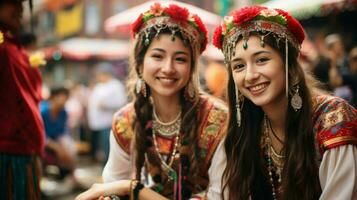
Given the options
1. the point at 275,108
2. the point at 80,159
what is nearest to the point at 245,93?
the point at 275,108

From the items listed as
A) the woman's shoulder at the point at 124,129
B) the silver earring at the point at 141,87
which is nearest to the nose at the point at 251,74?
the silver earring at the point at 141,87

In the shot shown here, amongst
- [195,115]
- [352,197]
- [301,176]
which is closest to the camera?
[352,197]

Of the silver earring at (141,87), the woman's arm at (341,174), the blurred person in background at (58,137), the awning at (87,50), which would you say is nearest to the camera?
the woman's arm at (341,174)

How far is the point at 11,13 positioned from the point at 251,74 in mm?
1725

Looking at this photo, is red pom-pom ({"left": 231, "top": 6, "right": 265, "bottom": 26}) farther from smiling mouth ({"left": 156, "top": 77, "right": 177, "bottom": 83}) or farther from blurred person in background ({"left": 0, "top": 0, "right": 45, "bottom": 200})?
blurred person in background ({"left": 0, "top": 0, "right": 45, "bottom": 200})

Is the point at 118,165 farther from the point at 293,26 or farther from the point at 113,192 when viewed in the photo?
the point at 293,26

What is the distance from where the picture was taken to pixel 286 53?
1909mm

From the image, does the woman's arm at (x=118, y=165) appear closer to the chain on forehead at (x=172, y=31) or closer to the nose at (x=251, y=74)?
the chain on forehead at (x=172, y=31)

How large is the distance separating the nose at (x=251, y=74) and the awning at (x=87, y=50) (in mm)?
17442

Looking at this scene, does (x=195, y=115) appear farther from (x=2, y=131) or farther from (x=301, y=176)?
(x=2, y=131)

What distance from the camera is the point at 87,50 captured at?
65.4ft

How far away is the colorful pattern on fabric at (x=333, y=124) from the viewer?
5.80 ft

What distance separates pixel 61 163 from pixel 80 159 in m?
2.36

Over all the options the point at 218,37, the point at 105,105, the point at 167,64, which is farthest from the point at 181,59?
the point at 105,105
